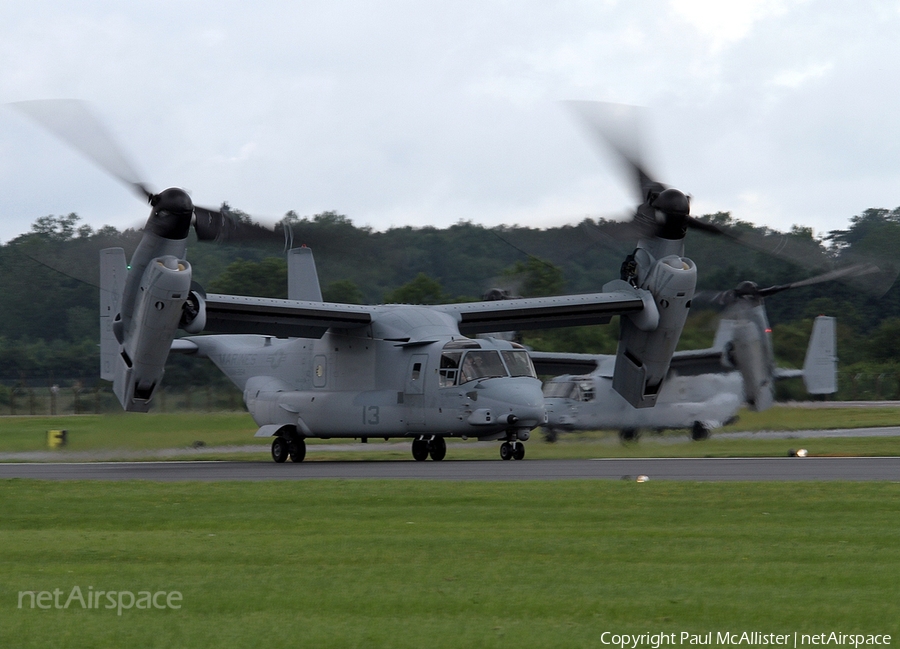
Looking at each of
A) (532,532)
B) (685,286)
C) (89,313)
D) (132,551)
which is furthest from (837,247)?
(89,313)

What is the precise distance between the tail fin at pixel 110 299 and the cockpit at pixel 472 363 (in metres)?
7.14

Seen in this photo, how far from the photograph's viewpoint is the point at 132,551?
984 cm

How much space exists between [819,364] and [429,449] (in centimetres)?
1688

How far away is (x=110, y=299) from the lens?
25188mm

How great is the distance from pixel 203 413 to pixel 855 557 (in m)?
21.6

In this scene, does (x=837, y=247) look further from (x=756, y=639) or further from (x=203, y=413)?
(x=756, y=639)

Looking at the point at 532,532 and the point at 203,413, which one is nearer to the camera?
the point at 532,532

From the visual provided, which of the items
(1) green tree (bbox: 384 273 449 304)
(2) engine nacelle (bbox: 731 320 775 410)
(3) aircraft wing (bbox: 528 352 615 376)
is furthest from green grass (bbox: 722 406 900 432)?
(1) green tree (bbox: 384 273 449 304)

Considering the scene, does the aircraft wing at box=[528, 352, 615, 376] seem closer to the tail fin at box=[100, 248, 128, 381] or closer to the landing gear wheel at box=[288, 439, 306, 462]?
the landing gear wheel at box=[288, 439, 306, 462]

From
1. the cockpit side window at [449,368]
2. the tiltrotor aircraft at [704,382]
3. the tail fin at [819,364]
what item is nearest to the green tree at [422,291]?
the tiltrotor aircraft at [704,382]

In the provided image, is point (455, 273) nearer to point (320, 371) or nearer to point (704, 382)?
point (704, 382)

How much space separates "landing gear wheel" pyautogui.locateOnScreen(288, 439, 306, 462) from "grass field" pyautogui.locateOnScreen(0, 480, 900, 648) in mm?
12465

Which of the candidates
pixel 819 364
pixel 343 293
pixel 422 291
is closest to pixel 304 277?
pixel 343 293

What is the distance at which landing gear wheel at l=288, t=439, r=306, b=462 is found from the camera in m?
27.7
